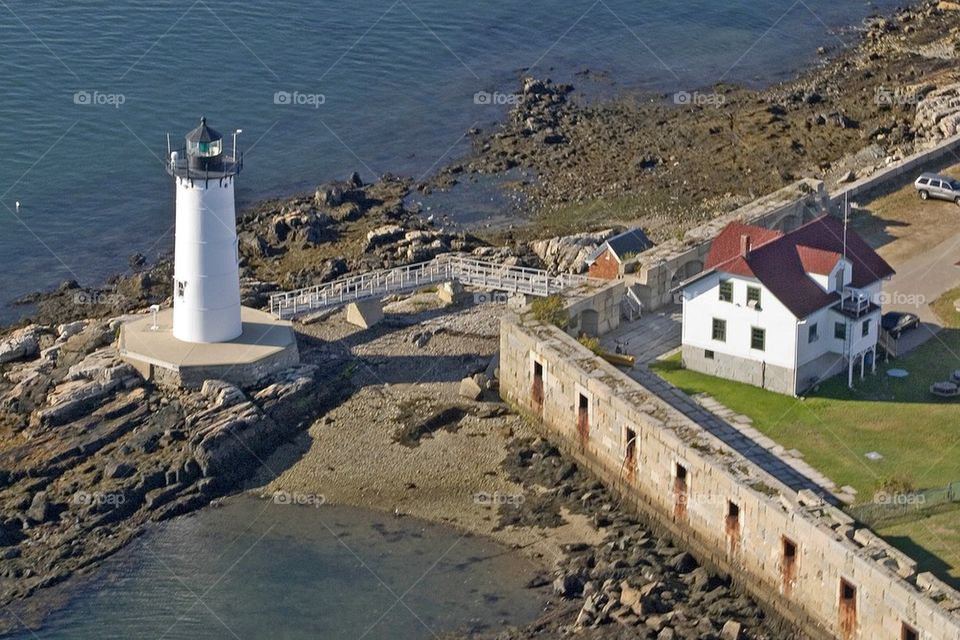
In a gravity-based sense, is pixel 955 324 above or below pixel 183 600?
above

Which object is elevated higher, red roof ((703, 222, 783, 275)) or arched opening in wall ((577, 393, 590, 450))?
red roof ((703, 222, 783, 275))

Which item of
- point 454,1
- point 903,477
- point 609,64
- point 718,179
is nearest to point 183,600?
point 903,477

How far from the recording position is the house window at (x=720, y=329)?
206 feet

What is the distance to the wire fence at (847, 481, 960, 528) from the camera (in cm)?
5425

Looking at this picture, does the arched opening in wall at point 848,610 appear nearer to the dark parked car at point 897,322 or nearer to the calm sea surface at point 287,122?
the calm sea surface at point 287,122

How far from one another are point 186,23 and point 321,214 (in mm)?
34215

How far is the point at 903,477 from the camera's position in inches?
2216

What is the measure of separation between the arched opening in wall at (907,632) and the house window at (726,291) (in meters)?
16.1

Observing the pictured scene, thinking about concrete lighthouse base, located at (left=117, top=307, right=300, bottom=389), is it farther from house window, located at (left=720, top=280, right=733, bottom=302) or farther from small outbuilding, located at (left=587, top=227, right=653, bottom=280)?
house window, located at (left=720, top=280, right=733, bottom=302)

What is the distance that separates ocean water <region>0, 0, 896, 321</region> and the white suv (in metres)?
26.1

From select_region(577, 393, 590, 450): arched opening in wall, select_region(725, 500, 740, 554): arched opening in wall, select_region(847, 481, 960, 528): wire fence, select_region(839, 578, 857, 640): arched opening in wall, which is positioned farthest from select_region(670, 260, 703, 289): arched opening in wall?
select_region(839, 578, 857, 640): arched opening in wall

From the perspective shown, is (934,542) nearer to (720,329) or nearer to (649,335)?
(720,329)

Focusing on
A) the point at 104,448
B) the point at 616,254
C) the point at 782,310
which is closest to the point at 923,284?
the point at 782,310

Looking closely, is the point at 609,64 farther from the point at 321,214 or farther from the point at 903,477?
the point at 903,477
